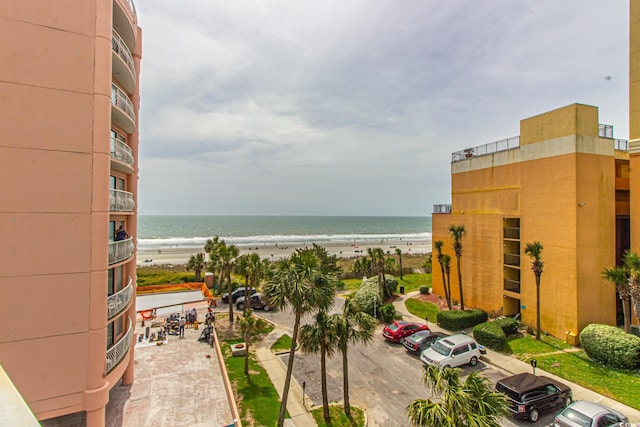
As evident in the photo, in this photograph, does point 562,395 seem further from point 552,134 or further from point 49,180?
point 49,180

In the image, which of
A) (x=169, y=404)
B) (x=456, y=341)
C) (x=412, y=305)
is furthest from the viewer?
(x=412, y=305)

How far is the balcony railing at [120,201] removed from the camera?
40.8 ft

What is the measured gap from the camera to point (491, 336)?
20641 mm

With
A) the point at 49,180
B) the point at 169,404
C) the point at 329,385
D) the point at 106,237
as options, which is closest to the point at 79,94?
the point at 49,180

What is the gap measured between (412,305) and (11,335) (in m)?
28.2

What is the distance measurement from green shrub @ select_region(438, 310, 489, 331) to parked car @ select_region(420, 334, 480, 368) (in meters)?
4.90

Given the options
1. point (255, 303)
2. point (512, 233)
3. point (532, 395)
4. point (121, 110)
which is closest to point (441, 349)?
point (532, 395)

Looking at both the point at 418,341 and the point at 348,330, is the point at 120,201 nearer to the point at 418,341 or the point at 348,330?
the point at 348,330

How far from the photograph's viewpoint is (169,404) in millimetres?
14391

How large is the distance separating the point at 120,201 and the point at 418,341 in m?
18.4

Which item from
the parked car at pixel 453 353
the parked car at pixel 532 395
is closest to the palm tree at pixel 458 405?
the parked car at pixel 532 395

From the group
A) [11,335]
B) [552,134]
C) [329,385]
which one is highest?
[552,134]

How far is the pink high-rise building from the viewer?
9.20m

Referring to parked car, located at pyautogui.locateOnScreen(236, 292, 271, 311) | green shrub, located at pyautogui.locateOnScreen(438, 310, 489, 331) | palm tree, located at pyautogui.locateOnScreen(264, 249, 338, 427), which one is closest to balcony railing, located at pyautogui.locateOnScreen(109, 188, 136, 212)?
palm tree, located at pyautogui.locateOnScreen(264, 249, 338, 427)
